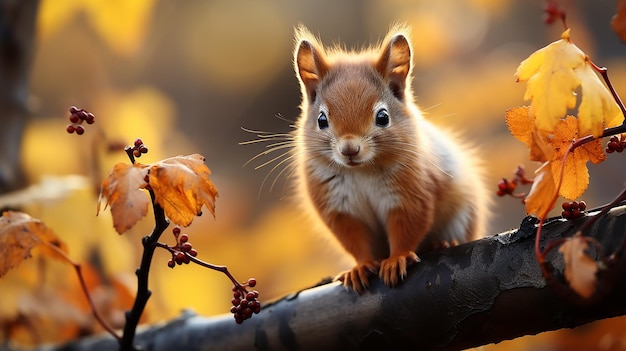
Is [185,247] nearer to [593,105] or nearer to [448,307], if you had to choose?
[448,307]

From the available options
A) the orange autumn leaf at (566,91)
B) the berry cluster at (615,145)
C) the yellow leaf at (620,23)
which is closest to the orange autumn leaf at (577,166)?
the berry cluster at (615,145)

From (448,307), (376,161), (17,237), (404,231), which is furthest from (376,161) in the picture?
(17,237)

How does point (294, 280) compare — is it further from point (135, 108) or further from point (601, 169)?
point (601, 169)

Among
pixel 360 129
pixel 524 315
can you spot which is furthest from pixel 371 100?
pixel 524 315

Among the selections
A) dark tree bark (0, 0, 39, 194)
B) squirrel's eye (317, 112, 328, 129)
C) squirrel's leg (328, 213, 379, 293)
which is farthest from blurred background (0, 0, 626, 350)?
squirrel's leg (328, 213, 379, 293)

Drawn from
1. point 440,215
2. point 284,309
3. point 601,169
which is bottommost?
point 284,309

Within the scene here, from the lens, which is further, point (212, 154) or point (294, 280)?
point (212, 154)
